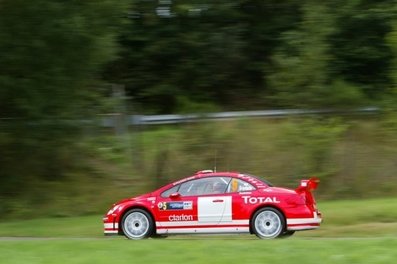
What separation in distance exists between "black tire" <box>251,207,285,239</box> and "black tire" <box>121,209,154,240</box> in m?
2.29

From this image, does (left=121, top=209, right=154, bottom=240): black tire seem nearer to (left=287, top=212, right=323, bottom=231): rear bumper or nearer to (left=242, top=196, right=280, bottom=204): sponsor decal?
(left=242, top=196, right=280, bottom=204): sponsor decal

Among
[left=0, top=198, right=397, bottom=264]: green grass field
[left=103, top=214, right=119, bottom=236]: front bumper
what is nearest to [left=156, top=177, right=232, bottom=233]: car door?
[left=103, top=214, right=119, bottom=236]: front bumper

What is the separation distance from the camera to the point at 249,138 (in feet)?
80.5

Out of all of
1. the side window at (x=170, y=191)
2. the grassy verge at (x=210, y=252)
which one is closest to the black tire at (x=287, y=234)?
the side window at (x=170, y=191)

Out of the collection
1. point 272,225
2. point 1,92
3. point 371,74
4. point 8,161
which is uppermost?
point 371,74

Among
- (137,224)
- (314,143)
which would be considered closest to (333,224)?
(137,224)

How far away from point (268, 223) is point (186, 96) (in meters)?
14.7

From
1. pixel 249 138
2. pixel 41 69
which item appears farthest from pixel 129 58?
pixel 41 69

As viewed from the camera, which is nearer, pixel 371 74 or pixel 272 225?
pixel 272 225

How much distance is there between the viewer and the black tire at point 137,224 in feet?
51.5

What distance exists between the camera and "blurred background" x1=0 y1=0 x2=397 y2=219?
68.1 ft

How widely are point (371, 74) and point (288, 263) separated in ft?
74.1

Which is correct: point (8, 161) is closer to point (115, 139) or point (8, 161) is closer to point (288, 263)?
point (115, 139)

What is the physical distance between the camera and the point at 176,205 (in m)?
15.5
